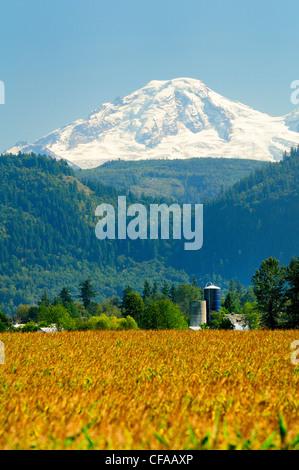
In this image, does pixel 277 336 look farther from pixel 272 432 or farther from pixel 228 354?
pixel 272 432

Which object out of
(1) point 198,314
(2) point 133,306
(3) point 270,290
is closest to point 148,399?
(3) point 270,290

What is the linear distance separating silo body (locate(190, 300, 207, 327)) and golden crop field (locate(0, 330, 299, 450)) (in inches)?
5038

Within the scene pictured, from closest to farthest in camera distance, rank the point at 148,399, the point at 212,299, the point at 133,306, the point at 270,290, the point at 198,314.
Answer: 1. the point at 148,399
2. the point at 270,290
3. the point at 198,314
4. the point at 133,306
5. the point at 212,299

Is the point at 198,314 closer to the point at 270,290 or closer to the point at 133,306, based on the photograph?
the point at 133,306

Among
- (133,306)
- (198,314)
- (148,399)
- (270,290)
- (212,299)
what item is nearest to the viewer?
(148,399)

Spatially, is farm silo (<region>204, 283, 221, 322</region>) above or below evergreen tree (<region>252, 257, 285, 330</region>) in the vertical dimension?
below

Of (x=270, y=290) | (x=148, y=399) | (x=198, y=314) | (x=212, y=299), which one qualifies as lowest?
(x=198, y=314)

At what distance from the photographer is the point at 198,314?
160 m

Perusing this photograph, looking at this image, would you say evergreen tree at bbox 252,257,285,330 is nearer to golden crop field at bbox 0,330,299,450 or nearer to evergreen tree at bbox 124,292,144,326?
golden crop field at bbox 0,330,299,450

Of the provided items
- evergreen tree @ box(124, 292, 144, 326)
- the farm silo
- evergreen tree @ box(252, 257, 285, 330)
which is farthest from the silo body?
evergreen tree @ box(252, 257, 285, 330)

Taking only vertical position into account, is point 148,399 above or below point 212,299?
above

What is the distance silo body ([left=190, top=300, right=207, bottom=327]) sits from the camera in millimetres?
159125

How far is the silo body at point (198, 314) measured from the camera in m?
159

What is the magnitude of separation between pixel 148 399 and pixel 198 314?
143m
